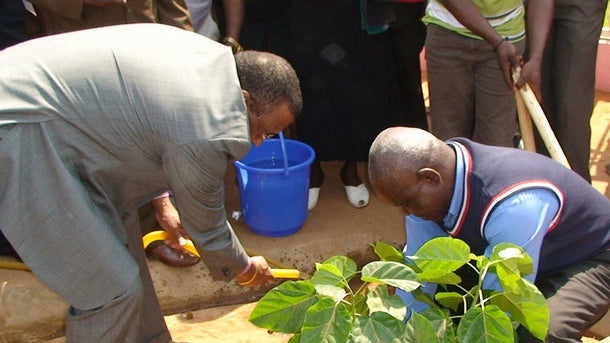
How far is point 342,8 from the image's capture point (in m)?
4.12

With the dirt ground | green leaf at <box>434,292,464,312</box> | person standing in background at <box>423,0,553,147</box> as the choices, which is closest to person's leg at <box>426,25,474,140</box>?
person standing in background at <box>423,0,553,147</box>

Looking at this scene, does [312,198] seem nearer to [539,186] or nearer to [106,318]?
[106,318]

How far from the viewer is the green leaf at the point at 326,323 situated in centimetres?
192

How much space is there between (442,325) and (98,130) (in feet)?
3.95

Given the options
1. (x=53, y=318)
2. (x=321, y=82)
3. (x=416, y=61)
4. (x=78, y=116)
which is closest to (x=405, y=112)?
(x=416, y=61)

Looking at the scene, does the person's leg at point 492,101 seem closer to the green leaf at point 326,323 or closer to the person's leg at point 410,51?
the person's leg at point 410,51

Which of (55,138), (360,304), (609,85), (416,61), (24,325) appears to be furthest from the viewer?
(609,85)

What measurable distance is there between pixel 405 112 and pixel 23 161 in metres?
2.77

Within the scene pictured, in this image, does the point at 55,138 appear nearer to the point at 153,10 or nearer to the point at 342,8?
the point at 153,10

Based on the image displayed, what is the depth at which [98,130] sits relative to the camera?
2352 mm

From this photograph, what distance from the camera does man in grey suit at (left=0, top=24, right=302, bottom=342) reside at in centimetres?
229

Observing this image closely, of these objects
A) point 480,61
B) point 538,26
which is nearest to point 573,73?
point 538,26

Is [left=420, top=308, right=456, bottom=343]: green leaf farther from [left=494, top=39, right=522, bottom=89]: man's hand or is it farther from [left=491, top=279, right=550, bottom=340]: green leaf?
[left=494, top=39, right=522, bottom=89]: man's hand

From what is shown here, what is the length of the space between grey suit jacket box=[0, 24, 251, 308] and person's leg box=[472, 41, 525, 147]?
6.01 feet
